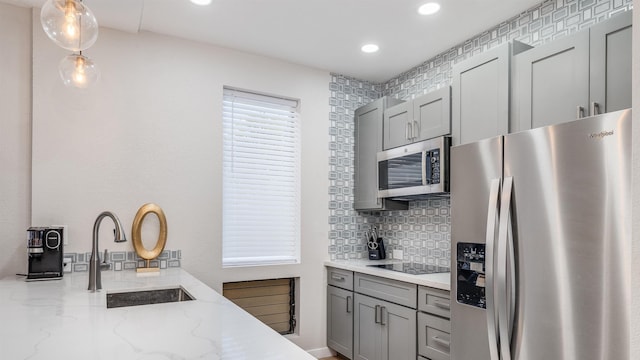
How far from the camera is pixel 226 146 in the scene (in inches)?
130

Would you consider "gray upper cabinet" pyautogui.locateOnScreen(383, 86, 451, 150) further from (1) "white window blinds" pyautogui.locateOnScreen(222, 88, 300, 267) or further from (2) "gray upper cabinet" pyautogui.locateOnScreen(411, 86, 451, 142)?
(1) "white window blinds" pyautogui.locateOnScreen(222, 88, 300, 267)

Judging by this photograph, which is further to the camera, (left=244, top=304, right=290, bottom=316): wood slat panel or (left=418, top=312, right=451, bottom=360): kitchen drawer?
(left=244, top=304, right=290, bottom=316): wood slat panel

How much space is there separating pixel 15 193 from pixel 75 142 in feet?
1.55

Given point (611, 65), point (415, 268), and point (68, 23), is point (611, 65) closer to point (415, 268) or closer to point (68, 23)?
Result: point (415, 268)

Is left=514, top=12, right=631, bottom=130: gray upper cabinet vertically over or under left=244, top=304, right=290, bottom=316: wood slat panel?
over

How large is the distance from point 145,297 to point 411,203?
2291 mm

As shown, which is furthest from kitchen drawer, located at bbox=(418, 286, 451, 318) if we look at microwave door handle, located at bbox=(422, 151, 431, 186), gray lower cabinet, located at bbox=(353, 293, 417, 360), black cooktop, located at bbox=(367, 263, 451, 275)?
microwave door handle, located at bbox=(422, 151, 431, 186)

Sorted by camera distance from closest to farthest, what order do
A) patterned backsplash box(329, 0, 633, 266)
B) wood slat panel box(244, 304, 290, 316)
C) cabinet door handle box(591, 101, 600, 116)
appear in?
cabinet door handle box(591, 101, 600, 116) < patterned backsplash box(329, 0, 633, 266) < wood slat panel box(244, 304, 290, 316)

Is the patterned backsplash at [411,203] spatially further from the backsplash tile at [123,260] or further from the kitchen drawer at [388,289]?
the backsplash tile at [123,260]

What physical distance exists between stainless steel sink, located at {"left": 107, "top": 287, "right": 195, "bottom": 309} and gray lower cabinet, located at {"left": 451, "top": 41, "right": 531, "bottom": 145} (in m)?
1.98

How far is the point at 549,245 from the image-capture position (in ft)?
5.34

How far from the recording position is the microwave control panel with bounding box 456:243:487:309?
1.94 meters

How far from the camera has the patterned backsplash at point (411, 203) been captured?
113 inches

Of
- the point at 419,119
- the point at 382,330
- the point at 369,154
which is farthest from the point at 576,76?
the point at 382,330
